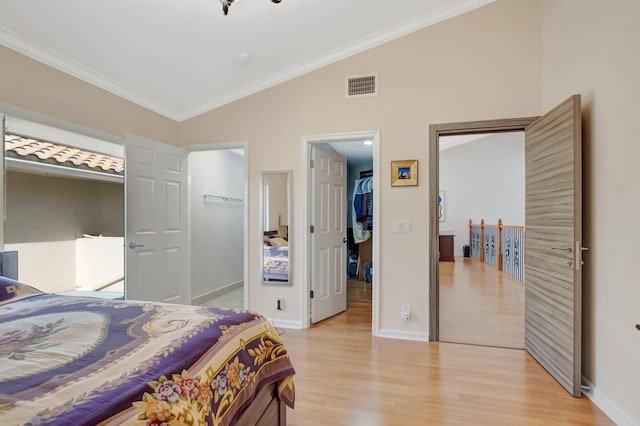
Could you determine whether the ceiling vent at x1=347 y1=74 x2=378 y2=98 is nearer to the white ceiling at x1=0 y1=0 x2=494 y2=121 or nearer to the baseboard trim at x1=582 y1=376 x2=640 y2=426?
the white ceiling at x1=0 y1=0 x2=494 y2=121

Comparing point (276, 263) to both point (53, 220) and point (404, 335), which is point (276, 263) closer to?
point (404, 335)

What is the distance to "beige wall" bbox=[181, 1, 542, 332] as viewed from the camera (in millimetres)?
2871

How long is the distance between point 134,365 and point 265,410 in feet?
2.52

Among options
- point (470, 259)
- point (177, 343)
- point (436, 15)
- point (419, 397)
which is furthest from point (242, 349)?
point (470, 259)

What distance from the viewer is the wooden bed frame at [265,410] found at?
1293 millimetres

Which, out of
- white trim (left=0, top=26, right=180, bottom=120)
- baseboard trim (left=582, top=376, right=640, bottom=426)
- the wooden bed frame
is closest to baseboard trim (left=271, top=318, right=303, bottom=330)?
the wooden bed frame

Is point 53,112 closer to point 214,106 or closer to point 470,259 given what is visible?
point 214,106

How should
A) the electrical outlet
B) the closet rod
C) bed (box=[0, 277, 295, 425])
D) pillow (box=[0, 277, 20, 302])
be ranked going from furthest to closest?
the closet rod → the electrical outlet → pillow (box=[0, 277, 20, 302]) → bed (box=[0, 277, 295, 425])

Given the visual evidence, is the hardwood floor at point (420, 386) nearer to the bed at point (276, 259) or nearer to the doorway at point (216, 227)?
the bed at point (276, 259)

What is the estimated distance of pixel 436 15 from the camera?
3006 millimetres

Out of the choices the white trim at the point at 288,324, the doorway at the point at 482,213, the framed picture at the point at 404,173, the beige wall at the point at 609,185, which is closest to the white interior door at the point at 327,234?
the white trim at the point at 288,324

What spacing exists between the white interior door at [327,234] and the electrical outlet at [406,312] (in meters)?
0.95

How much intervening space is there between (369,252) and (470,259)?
448 cm

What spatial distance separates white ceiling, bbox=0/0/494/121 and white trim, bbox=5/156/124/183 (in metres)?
1.09
